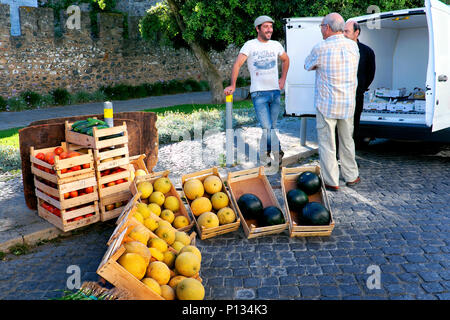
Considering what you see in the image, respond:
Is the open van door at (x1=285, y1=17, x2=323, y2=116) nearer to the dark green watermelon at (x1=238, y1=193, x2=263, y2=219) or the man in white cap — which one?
the man in white cap

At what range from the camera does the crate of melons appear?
10.3 ft

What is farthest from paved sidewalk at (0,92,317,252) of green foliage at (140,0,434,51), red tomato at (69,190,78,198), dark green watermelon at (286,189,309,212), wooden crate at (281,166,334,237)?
green foliage at (140,0,434,51)

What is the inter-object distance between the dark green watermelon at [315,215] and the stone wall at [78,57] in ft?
45.3

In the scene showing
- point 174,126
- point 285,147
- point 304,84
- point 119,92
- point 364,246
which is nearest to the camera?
point 364,246

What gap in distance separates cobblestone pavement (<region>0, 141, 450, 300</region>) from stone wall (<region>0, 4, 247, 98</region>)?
12698 mm

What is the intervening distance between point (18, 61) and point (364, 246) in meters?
14.8

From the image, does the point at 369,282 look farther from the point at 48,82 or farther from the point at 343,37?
the point at 48,82

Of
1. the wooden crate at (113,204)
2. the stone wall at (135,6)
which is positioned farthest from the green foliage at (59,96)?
the wooden crate at (113,204)

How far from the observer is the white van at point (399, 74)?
256 inches

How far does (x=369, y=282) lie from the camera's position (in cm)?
362

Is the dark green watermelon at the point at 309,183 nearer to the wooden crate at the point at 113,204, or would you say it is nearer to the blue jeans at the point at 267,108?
the blue jeans at the point at 267,108

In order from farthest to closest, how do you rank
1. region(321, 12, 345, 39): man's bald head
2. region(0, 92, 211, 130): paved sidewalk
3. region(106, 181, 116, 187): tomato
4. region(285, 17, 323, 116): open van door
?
region(0, 92, 211, 130): paved sidewalk, region(285, 17, 323, 116): open van door, region(321, 12, 345, 39): man's bald head, region(106, 181, 116, 187): tomato

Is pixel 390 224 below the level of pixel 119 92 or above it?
below

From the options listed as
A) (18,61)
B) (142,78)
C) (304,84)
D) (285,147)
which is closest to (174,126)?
(285,147)
